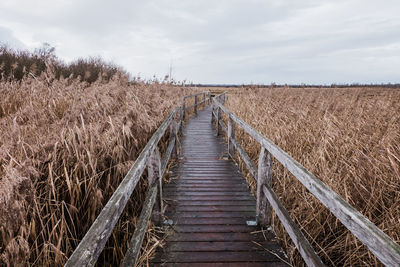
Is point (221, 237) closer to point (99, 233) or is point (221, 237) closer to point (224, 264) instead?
point (224, 264)

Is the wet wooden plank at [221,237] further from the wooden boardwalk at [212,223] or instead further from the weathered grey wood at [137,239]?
the weathered grey wood at [137,239]

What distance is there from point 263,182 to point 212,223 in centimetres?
86

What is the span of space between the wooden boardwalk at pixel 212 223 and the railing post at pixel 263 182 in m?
0.15

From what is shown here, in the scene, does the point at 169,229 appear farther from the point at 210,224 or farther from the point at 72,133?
the point at 72,133

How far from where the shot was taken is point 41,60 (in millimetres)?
10781

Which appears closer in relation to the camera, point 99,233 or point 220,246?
A: point 99,233

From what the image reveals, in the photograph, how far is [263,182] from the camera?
286 centimetres

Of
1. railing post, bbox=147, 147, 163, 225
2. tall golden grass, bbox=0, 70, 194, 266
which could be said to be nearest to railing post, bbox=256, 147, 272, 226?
railing post, bbox=147, 147, 163, 225

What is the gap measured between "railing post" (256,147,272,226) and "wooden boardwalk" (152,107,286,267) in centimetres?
15

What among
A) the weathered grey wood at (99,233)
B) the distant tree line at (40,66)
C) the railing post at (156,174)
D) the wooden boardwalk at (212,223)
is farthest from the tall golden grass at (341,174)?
the distant tree line at (40,66)

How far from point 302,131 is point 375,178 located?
8.11ft

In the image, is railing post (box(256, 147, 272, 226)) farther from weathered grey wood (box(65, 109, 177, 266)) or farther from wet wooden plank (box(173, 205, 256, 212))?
weathered grey wood (box(65, 109, 177, 266))

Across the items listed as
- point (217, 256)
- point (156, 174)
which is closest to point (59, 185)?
point (156, 174)

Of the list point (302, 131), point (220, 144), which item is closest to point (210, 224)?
point (302, 131)
